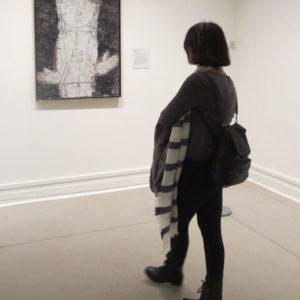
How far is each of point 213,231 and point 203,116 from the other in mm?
522

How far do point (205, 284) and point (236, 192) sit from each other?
5.92ft

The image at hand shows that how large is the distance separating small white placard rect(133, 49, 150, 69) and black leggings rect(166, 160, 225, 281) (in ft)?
6.52

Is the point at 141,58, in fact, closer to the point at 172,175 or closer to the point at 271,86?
the point at 271,86

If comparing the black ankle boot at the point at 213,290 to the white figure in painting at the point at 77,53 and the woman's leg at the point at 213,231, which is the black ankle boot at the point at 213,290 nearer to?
the woman's leg at the point at 213,231

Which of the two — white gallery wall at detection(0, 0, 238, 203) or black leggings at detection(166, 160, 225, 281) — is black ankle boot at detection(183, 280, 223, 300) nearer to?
black leggings at detection(166, 160, 225, 281)

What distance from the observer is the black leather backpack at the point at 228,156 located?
154 centimetres

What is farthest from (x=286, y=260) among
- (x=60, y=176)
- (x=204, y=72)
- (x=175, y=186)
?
(x=60, y=176)

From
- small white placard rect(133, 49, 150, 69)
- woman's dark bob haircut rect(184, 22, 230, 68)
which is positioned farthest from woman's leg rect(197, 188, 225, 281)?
small white placard rect(133, 49, 150, 69)

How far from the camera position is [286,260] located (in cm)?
230

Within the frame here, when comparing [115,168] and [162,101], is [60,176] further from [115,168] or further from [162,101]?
[162,101]

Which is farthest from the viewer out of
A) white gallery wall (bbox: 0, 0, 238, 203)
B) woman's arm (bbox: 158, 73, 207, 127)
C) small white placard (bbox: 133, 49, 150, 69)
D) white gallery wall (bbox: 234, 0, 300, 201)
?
small white placard (bbox: 133, 49, 150, 69)

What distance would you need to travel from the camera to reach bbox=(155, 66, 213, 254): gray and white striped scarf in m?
1.55

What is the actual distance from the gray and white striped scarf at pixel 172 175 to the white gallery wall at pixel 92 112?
1.81 metres

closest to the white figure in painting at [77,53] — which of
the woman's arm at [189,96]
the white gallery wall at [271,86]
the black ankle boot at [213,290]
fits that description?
the white gallery wall at [271,86]
